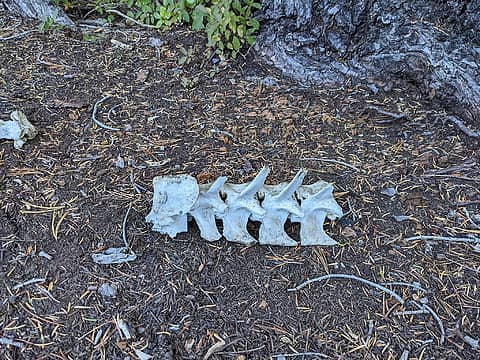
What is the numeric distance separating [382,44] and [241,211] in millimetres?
1519

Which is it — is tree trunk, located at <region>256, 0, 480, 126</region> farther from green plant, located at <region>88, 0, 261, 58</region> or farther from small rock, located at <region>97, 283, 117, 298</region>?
small rock, located at <region>97, 283, 117, 298</region>

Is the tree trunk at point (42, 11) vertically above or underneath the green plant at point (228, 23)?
underneath

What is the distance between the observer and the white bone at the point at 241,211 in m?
2.01

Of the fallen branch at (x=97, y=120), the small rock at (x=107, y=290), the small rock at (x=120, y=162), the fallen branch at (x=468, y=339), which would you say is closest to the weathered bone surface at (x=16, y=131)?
the fallen branch at (x=97, y=120)

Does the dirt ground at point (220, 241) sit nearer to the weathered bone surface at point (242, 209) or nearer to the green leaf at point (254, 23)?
the weathered bone surface at point (242, 209)

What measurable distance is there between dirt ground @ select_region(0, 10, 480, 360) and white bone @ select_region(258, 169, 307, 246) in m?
0.05

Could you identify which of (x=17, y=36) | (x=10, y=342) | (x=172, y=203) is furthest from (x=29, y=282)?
(x=17, y=36)

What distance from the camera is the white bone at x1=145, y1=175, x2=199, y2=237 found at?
1955mm

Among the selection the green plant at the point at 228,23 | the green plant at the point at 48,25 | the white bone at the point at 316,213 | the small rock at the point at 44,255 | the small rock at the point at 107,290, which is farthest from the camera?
the green plant at the point at 48,25

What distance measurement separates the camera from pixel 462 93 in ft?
8.87

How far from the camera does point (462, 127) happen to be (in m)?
2.65

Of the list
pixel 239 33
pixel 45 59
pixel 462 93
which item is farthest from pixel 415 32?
pixel 45 59

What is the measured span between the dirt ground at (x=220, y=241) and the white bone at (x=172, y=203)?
0.06m

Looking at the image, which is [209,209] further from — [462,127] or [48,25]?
[48,25]
